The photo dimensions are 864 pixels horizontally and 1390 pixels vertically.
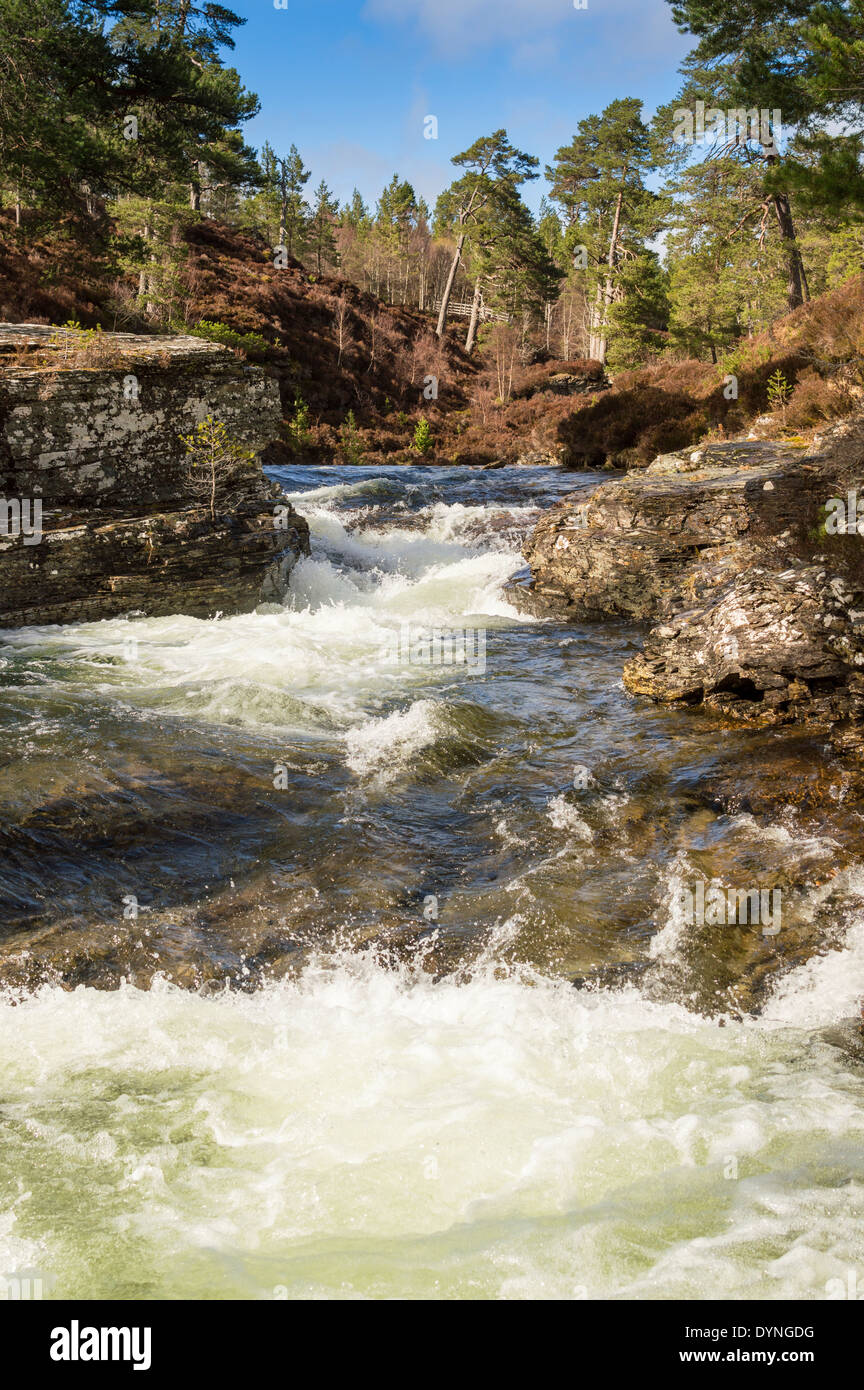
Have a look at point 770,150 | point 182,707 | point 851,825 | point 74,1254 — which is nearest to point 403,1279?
point 74,1254

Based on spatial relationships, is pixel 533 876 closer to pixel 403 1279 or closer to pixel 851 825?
pixel 851 825

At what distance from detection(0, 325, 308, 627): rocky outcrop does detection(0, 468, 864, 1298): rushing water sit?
314 cm

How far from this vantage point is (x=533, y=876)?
584 centimetres

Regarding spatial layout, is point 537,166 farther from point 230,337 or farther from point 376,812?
point 376,812

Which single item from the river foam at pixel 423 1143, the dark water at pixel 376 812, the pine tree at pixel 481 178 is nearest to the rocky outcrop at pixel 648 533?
the dark water at pixel 376 812

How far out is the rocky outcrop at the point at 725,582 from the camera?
8.13 m

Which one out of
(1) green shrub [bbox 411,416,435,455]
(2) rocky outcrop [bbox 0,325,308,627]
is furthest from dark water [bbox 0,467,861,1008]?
(1) green shrub [bbox 411,416,435,455]

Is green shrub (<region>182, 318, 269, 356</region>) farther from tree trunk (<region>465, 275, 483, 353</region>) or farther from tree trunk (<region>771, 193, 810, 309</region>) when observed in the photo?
tree trunk (<region>465, 275, 483, 353</region>)

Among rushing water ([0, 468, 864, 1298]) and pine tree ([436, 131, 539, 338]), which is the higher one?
pine tree ([436, 131, 539, 338])

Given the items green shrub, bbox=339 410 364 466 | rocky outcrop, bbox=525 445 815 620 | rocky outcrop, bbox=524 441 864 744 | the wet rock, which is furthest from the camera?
green shrub, bbox=339 410 364 466

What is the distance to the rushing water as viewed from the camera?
3.37 metres

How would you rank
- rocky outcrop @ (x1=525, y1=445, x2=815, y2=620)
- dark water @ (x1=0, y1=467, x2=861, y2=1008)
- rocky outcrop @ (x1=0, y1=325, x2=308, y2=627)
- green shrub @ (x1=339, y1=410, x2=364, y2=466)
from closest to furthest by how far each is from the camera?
dark water @ (x1=0, y1=467, x2=861, y2=1008), rocky outcrop @ (x1=0, y1=325, x2=308, y2=627), rocky outcrop @ (x1=525, y1=445, x2=815, y2=620), green shrub @ (x1=339, y1=410, x2=364, y2=466)

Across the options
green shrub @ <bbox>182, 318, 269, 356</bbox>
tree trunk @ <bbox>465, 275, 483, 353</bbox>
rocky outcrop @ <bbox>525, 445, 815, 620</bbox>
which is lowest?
rocky outcrop @ <bbox>525, 445, 815, 620</bbox>
